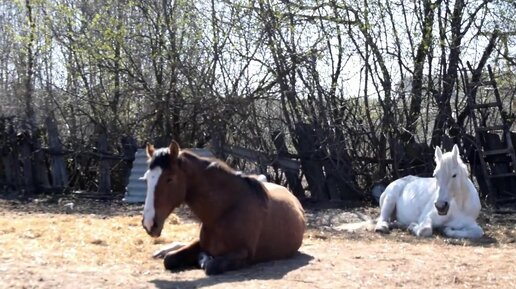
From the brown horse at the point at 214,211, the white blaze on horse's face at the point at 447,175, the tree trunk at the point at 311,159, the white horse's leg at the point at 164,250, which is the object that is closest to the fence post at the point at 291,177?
the tree trunk at the point at 311,159

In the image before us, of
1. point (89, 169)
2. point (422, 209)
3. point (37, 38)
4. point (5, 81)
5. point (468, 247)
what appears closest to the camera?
point (468, 247)

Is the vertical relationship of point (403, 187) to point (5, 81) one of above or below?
below

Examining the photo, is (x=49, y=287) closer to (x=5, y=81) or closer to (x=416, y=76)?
(x=416, y=76)

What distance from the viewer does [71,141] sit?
1538 cm

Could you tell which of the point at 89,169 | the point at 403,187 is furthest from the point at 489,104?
the point at 89,169

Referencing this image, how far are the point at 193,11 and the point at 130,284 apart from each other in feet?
30.6

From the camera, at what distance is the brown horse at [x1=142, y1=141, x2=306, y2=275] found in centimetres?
611

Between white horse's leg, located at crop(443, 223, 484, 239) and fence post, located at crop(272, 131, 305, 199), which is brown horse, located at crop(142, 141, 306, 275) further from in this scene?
fence post, located at crop(272, 131, 305, 199)

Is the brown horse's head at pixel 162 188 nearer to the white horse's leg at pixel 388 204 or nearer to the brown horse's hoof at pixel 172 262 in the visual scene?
the brown horse's hoof at pixel 172 262

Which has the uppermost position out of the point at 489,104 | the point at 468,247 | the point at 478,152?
the point at 489,104

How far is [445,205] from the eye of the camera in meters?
9.04

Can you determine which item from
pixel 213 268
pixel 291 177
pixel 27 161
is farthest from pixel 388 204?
pixel 27 161

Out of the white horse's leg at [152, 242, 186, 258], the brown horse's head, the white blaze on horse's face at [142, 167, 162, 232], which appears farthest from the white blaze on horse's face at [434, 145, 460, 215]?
the white blaze on horse's face at [142, 167, 162, 232]

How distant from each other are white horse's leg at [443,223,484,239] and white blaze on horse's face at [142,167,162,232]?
4.60 meters
